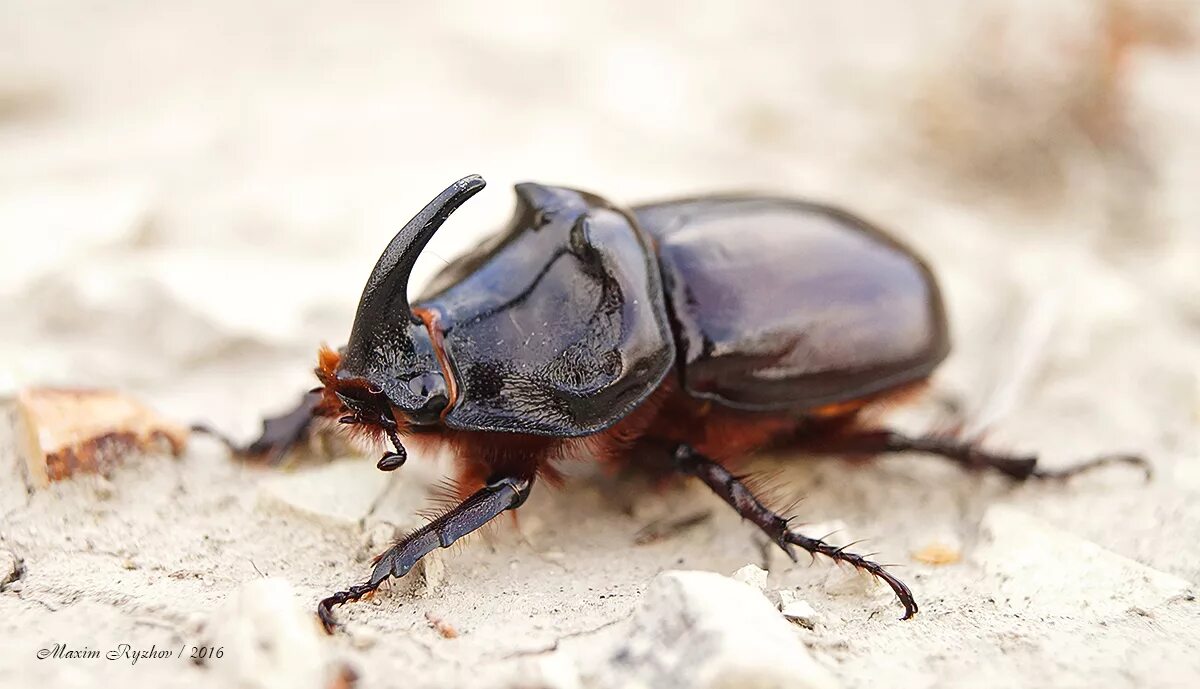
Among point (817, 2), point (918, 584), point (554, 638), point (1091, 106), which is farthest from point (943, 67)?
point (554, 638)

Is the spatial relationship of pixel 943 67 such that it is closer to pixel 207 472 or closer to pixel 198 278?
pixel 198 278

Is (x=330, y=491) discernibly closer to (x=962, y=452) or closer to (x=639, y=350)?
(x=639, y=350)

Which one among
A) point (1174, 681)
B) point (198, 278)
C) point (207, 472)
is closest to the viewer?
point (1174, 681)

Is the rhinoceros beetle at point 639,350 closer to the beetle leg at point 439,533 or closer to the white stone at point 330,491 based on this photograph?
the beetle leg at point 439,533

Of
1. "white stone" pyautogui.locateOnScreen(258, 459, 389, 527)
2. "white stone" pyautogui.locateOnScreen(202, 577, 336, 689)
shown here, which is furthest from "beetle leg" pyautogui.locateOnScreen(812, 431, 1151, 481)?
"white stone" pyautogui.locateOnScreen(202, 577, 336, 689)

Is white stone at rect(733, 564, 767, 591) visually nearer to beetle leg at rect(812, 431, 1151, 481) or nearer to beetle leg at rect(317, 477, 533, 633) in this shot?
beetle leg at rect(317, 477, 533, 633)

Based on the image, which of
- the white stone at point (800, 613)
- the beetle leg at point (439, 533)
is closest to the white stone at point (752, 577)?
the white stone at point (800, 613)
